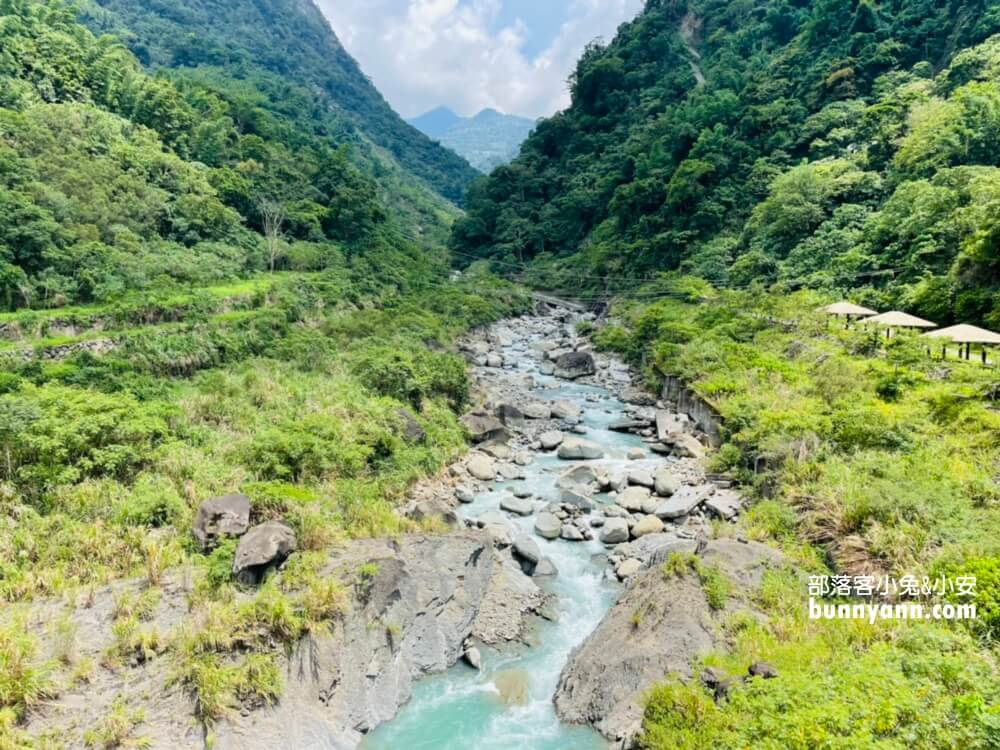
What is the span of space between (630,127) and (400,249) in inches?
1609

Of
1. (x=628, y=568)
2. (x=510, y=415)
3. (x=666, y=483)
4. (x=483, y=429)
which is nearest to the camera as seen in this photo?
(x=628, y=568)

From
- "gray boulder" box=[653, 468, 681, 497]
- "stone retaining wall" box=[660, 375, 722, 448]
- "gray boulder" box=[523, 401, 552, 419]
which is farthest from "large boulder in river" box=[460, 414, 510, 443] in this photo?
"stone retaining wall" box=[660, 375, 722, 448]

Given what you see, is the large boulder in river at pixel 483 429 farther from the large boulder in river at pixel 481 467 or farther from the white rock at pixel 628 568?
the white rock at pixel 628 568

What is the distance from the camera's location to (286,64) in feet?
416

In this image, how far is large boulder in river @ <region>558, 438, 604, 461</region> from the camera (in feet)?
71.7

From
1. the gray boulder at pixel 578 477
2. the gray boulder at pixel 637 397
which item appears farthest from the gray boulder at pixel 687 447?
the gray boulder at pixel 637 397

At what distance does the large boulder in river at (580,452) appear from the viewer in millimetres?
21859

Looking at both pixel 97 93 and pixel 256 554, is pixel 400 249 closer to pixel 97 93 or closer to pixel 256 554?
pixel 97 93

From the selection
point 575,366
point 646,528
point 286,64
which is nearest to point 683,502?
point 646,528

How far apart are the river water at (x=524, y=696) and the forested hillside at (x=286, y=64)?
87706 mm

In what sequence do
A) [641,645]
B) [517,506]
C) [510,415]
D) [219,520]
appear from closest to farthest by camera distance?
[641,645] → [219,520] → [517,506] → [510,415]

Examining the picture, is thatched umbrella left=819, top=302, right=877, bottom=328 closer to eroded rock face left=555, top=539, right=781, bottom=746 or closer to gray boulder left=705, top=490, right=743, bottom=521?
gray boulder left=705, top=490, right=743, bottom=521

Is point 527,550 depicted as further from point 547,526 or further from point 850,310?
point 850,310

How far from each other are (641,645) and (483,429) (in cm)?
1338
